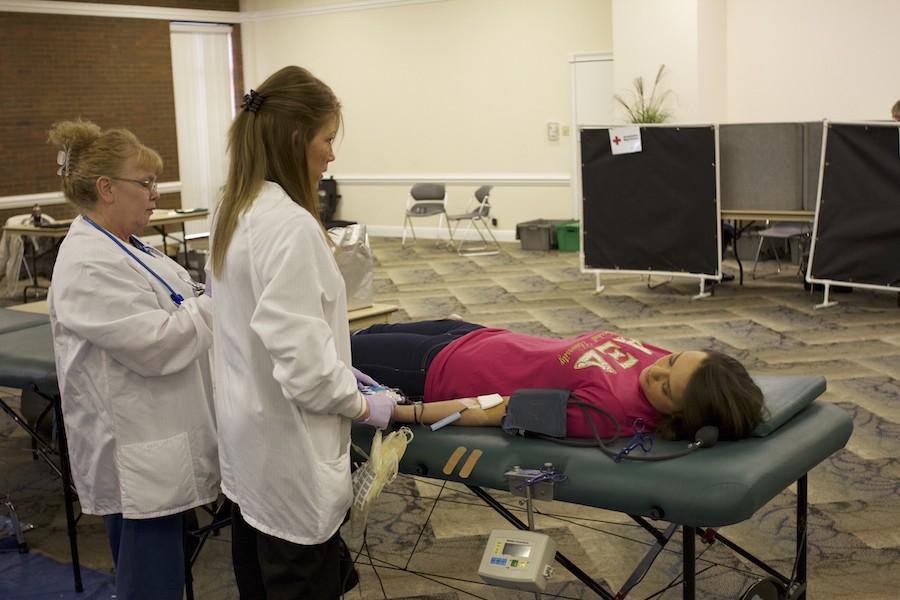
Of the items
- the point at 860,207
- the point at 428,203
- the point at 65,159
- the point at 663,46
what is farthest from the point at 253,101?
the point at 428,203

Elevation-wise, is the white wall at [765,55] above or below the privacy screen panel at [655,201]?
above

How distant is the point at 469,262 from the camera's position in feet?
30.0

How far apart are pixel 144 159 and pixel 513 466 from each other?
1.07 m

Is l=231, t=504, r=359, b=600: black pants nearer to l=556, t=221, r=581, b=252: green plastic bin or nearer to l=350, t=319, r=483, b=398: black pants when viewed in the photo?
l=350, t=319, r=483, b=398: black pants

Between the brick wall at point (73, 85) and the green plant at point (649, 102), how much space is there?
5.23 meters

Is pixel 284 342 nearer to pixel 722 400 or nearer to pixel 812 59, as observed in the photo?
pixel 722 400

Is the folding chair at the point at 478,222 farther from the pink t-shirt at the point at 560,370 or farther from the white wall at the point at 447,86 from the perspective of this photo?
the pink t-shirt at the point at 560,370

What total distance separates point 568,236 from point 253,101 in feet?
25.3

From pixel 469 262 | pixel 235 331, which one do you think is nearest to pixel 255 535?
pixel 235 331

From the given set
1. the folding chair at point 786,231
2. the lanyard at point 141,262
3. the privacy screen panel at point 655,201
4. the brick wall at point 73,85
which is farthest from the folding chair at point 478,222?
the lanyard at point 141,262

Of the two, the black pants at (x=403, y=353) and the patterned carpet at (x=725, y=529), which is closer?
the black pants at (x=403, y=353)

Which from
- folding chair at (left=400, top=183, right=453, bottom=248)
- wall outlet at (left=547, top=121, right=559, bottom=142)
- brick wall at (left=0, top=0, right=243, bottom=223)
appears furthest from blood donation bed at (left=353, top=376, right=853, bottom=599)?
brick wall at (left=0, top=0, right=243, bottom=223)

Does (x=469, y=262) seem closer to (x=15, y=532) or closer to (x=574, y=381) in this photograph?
(x=15, y=532)

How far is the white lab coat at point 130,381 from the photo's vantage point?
2180 millimetres
